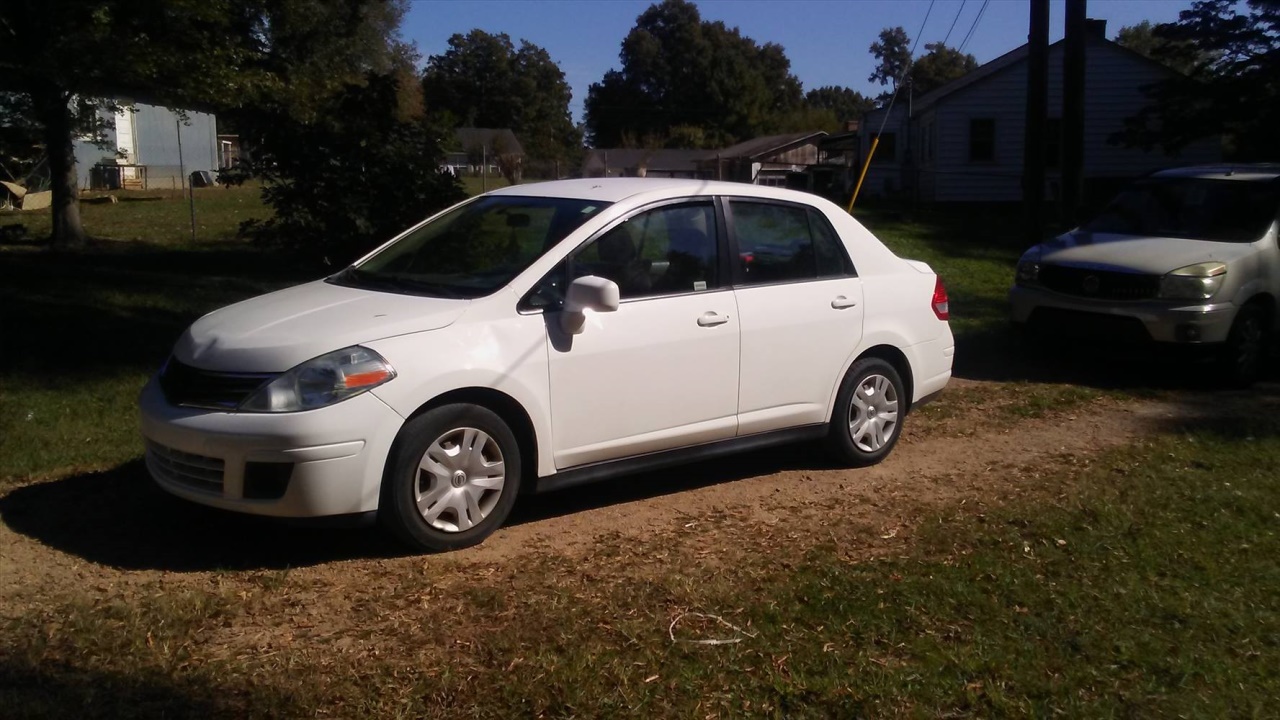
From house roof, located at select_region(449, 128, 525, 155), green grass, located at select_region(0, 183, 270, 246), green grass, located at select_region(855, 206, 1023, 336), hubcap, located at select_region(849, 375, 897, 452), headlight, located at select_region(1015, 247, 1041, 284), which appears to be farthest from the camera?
house roof, located at select_region(449, 128, 525, 155)

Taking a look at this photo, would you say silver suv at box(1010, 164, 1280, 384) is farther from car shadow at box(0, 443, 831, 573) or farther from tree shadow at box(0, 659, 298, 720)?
tree shadow at box(0, 659, 298, 720)

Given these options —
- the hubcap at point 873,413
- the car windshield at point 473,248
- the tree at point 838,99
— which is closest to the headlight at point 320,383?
the car windshield at point 473,248

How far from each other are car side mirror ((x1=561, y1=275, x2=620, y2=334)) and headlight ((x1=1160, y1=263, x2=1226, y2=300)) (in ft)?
18.4

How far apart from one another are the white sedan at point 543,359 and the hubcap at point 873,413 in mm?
12

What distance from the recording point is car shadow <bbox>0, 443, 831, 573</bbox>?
5461mm

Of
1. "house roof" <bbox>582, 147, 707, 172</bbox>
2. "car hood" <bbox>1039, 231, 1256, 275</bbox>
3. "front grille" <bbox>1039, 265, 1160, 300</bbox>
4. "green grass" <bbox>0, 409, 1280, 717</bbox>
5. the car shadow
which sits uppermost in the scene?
"house roof" <bbox>582, 147, 707, 172</bbox>

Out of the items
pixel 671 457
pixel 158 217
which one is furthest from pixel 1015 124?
pixel 671 457

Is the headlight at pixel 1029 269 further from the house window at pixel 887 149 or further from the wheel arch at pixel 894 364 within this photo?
the house window at pixel 887 149

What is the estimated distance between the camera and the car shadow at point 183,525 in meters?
5.46

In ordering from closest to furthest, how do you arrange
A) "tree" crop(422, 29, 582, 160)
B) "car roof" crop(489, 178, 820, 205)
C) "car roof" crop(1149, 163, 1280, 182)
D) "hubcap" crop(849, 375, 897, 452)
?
1. "car roof" crop(489, 178, 820, 205)
2. "hubcap" crop(849, 375, 897, 452)
3. "car roof" crop(1149, 163, 1280, 182)
4. "tree" crop(422, 29, 582, 160)

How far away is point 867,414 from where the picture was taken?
7.18 metres

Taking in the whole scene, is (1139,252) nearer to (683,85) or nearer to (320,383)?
(320,383)

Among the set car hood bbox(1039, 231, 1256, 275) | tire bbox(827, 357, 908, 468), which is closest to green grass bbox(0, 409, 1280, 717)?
tire bbox(827, 357, 908, 468)

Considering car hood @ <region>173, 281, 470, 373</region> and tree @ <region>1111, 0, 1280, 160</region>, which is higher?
tree @ <region>1111, 0, 1280, 160</region>
